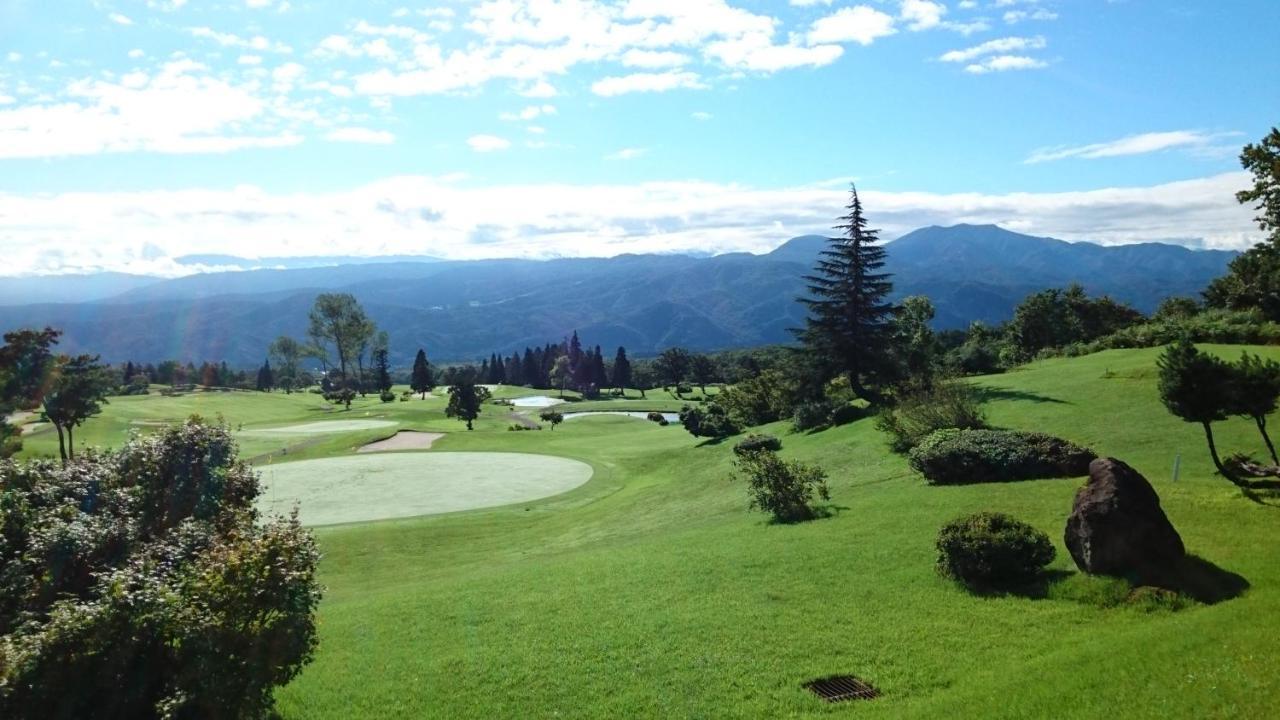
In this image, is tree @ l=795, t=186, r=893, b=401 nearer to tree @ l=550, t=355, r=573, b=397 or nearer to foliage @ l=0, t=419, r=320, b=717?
foliage @ l=0, t=419, r=320, b=717

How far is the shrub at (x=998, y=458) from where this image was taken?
22.1m

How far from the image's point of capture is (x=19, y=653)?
327 inches

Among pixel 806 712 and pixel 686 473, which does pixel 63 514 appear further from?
pixel 686 473

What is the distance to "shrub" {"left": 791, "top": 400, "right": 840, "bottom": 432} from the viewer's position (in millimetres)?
42406

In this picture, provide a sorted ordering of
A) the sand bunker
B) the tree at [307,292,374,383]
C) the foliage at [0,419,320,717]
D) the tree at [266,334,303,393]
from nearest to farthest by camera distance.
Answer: the foliage at [0,419,320,717]
the sand bunker
the tree at [307,292,374,383]
the tree at [266,334,303,393]

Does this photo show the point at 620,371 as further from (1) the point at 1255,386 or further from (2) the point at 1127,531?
(2) the point at 1127,531

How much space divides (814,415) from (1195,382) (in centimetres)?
2461

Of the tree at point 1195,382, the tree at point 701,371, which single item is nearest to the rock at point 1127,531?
the tree at point 1195,382

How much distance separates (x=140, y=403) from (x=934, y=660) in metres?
93.8

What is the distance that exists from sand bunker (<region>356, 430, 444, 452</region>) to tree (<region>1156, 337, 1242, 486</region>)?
44972 millimetres

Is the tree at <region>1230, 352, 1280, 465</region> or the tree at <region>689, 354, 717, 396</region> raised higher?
the tree at <region>1230, 352, 1280, 465</region>

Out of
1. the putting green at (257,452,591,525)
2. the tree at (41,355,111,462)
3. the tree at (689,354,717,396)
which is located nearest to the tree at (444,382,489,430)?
the putting green at (257,452,591,525)

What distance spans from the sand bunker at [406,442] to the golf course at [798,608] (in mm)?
20374

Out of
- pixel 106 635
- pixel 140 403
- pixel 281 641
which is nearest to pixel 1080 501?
pixel 281 641
